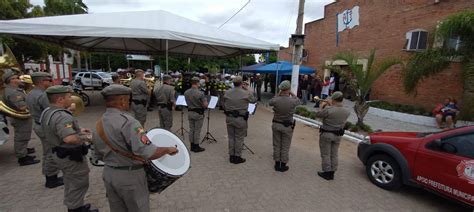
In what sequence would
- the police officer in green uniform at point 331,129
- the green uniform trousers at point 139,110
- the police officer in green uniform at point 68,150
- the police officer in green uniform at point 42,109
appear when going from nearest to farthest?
the police officer in green uniform at point 68,150 < the police officer in green uniform at point 42,109 < the police officer in green uniform at point 331,129 < the green uniform trousers at point 139,110

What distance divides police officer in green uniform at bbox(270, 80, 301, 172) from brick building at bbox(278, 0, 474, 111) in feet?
26.8

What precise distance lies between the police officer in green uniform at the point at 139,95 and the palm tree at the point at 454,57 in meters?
8.90

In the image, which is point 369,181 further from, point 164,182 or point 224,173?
point 164,182

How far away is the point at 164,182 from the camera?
8.18 feet

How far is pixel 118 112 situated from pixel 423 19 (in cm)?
1361

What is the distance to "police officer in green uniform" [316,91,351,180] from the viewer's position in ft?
14.9

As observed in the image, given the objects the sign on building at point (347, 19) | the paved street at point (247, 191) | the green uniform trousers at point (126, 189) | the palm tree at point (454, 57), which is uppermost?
the sign on building at point (347, 19)

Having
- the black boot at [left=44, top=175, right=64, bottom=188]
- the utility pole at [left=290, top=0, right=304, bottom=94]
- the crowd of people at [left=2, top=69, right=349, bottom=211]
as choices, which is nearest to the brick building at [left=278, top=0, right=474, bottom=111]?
the utility pole at [left=290, top=0, right=304, bottom=94]

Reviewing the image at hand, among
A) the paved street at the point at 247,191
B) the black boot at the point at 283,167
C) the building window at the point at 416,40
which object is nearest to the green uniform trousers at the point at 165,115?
the paved street at the point at 247,191

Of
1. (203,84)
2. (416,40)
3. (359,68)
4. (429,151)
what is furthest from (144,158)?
(416,40)

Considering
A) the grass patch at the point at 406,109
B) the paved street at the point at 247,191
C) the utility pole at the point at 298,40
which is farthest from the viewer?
the grass patch at the point at 406,109

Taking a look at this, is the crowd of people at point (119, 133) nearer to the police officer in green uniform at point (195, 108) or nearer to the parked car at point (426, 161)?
the police officer in green uniform at point (195, 108)

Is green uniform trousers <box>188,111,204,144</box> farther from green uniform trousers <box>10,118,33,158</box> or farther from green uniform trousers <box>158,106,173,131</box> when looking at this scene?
green uniform trousers <box>10,118,33,158</box>

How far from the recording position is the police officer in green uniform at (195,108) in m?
5.74
